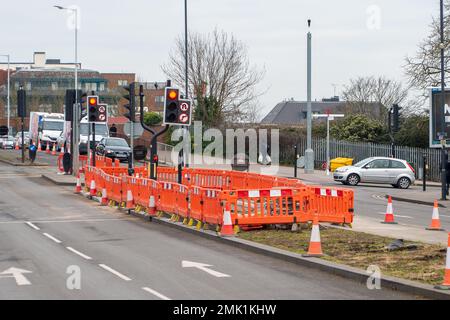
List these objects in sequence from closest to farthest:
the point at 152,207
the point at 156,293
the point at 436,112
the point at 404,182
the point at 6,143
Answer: the point at 156,293
the point at 152,207
the point at 436,112
the point at 404,182
the point at 6,143

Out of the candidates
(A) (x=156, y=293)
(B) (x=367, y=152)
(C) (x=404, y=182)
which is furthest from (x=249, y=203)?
(B) (x=367, y=152)

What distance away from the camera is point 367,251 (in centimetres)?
1673

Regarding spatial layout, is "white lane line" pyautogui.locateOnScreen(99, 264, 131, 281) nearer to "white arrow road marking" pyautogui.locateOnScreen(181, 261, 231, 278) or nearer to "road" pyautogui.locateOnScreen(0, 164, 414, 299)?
"road" pyautogui.locateOnScreen(0, 164, 414, 299)

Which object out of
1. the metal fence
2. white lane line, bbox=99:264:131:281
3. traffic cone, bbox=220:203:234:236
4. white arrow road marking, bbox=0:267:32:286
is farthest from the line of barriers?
the metal fence

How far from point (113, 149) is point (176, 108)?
99.9ft

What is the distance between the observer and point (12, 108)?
11681cm

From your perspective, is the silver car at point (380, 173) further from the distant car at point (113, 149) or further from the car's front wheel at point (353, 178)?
the distant car at point (113, 149)

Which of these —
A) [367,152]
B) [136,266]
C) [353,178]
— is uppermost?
[367,152]

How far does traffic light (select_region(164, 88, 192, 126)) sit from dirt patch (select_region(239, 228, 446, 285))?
5198 mm

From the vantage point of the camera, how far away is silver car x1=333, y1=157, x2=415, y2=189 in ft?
140

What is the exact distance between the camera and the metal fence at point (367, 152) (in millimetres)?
50875

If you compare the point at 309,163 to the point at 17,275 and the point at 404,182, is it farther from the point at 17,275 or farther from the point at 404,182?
the point at 17,275

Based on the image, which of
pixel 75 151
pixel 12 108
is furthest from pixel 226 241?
pixel 12 108
